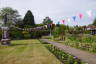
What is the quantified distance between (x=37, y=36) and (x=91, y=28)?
17759 mm

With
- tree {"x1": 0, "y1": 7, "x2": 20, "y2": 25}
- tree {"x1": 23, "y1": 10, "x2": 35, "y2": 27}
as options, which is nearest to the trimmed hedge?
tree {"x1": 23, "y1": 10, "x2": 35, "y2": 27}

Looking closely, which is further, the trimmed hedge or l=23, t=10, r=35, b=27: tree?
l=23, t=10, r=35, b=27: tree

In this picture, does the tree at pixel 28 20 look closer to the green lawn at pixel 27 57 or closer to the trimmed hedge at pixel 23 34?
the trimmed hedge at pixel 23 34

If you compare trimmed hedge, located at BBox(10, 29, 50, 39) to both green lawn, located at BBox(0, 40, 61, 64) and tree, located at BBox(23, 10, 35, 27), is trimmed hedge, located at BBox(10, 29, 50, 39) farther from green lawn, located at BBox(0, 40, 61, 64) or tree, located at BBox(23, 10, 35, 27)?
green lawn, located at BBox(0, 40, 61, 64)

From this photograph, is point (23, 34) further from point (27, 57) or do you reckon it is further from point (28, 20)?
point (27, 57)

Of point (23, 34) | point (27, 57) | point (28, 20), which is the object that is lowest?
point (27, 57)

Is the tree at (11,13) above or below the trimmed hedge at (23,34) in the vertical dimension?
above

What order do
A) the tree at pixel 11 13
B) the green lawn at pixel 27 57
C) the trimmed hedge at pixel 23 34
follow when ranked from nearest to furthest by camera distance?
the green lawn at pixel 27 57 < the trimmed hedge at pixel 23 34 < the tree at pixel 11 13

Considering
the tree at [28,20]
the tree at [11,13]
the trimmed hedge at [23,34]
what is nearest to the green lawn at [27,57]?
the trimmed hedge at [23,34]

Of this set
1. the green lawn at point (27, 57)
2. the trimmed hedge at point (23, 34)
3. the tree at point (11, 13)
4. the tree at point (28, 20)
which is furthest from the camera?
the tree at point (11, 13)

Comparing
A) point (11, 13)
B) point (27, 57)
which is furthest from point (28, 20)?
point (27, 57)

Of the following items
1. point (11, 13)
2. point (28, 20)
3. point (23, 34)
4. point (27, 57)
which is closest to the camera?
point (27, 57)

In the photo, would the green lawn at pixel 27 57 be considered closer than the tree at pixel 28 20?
Yes

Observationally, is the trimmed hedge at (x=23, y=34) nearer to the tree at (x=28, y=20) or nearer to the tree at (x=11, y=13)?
the tree at (x=28, y=20)
